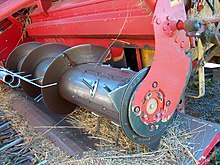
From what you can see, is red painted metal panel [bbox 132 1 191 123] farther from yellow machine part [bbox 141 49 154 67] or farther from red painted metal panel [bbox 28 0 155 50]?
yellow machine part [bbox 141 49 154 67]

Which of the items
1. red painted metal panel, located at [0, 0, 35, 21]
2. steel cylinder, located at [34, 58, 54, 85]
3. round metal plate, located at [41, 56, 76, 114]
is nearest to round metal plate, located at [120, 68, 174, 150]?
round metal plate, located at [41, 56, 76, 114]

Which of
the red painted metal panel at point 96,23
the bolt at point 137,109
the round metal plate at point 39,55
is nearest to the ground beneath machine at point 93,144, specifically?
A: the bolt at point 137,109

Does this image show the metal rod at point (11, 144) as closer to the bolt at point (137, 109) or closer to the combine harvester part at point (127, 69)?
the combine harvester part at point (127, 69)

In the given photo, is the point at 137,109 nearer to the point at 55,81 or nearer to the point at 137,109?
the point at 137,109

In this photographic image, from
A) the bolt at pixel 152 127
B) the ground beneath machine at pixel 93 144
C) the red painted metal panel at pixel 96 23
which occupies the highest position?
the red painted metal panel at pixel 96 23

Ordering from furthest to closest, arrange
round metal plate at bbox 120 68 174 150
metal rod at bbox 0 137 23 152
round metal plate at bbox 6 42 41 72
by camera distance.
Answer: round metal plate at bbox 6 42 41 72 < metal rod at bbox 0 137 23 152 < round metal plate at bbox 120 68 174 150

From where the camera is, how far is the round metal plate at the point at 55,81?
2.08 m

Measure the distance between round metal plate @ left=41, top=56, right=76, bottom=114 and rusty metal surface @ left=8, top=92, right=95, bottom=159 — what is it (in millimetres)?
168

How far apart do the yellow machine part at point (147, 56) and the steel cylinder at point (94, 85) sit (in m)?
0.32

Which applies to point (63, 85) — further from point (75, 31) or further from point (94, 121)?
point (75, 31)

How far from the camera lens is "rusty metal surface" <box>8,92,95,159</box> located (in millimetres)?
1925

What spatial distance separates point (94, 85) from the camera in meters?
1.74

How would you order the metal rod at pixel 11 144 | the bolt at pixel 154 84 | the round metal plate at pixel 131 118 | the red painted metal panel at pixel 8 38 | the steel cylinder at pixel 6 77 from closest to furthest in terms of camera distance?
the round metal plate at pixel 131 118, the bolt at pixel 154 84, the steel cylinder at pixel 6 77, the metal rod at pixel 11 144, the red painted metal panel at pixel 8 38

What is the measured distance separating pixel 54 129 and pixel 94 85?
0.71m
